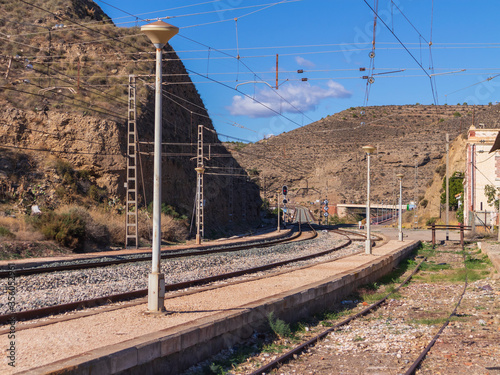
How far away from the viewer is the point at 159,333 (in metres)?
7.50

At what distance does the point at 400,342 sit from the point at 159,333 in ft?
15.4

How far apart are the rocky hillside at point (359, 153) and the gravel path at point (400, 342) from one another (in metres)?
85.3

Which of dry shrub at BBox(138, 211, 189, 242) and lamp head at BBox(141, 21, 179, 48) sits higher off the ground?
lamp head at BBox(141, 21, 179, 48)

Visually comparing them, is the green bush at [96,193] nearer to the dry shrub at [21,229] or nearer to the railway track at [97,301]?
the dry shrub at [21,229]

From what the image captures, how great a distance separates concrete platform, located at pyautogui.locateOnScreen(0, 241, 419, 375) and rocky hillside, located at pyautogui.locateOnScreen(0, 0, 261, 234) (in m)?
24.3

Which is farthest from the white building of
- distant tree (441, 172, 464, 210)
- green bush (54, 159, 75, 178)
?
green bush (54, 159, 75, 178)

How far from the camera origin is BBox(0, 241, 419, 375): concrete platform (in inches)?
248

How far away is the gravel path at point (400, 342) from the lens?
26.4 feet

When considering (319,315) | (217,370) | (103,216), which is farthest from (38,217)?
(217,370)

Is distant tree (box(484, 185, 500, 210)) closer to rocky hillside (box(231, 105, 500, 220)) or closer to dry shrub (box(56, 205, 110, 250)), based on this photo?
dry shrub (box(56, 205, 110, 250))

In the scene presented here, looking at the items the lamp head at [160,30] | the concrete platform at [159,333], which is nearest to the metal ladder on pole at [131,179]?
the concrete platform at [159,333]

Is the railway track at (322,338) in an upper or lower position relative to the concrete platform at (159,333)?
lower

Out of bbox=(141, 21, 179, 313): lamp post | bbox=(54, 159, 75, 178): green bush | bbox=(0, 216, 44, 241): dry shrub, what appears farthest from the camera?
bbox=(54, 159, 75, 178): green bush

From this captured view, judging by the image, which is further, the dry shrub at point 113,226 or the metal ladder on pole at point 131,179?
the dry shrub at point 113,226
